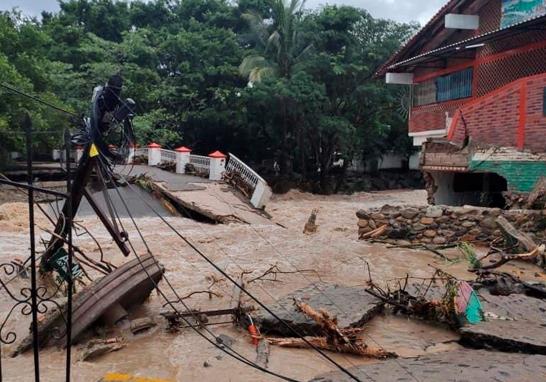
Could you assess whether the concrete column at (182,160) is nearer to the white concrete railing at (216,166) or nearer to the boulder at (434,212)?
the white concrete railing at (216,166)

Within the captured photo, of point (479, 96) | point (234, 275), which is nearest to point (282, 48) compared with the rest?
point (479, 96)

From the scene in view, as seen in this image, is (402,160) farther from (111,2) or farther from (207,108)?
(111,2)

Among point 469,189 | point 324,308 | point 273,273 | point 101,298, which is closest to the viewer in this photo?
point 101,298

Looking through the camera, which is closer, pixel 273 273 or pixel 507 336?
pixel 507 336

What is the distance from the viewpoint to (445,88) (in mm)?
17562

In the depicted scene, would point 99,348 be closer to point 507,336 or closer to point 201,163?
point 507,336

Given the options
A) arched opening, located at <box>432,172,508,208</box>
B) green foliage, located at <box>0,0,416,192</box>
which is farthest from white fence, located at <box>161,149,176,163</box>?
arched opening, located at <box>432,172,508,208</box>

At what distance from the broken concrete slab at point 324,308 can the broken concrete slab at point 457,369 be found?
107 cm

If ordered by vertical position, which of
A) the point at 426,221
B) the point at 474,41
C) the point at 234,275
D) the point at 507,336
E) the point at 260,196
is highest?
the point at 474,41

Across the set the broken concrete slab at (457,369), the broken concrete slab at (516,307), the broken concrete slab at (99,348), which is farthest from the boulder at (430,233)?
the broken concrete slab at (99,348)

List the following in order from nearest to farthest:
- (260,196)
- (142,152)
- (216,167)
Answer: (260,196) → (216,167) → (142,152)

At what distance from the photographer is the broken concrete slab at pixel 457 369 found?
13.4 feet

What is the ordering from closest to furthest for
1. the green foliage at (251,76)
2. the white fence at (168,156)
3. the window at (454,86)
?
the window at (454,86)
the white fence at (168,156)
the green foliage at (251,76)

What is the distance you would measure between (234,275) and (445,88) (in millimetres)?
12237
